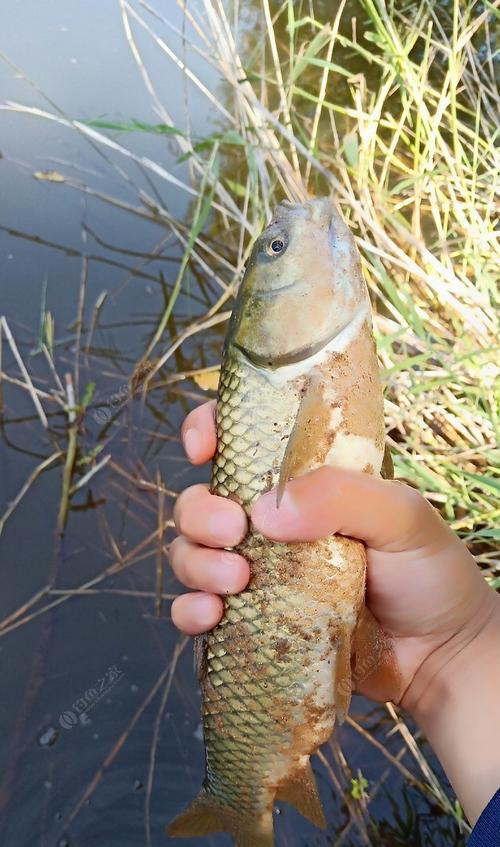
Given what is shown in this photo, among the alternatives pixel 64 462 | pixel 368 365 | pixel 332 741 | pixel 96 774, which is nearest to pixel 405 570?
pixel 368 365

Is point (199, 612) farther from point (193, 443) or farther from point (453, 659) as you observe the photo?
point (453, 659)

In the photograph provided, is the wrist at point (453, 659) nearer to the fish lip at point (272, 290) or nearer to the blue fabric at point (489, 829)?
the blue fabric at point (489, 829)

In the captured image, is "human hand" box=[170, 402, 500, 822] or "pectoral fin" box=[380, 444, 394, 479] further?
"pectoral fin" box=[380, 444, 394, 479]

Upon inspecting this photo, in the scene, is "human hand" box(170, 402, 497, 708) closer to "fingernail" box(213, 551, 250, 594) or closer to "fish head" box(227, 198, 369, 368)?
"fingernail" box(213, 551, 250, 594)

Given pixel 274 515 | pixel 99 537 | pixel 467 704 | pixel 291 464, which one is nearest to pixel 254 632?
pixel 274 515

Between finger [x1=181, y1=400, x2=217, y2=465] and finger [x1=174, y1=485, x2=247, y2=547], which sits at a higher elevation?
finger [x1=181, y1=400, x2=217, y2=465]

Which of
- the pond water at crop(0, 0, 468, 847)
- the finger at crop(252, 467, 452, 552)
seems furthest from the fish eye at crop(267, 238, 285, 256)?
the pond water at crop(0, 0, 468, 847)

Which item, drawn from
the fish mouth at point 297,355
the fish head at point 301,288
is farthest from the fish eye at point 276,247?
the fish mouth at point 297,355
